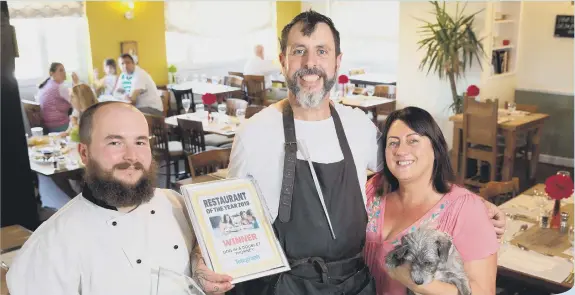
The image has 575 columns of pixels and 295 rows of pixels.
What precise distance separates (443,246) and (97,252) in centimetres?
107

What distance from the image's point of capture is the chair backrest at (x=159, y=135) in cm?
604

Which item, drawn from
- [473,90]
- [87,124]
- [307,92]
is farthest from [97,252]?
[473,90]

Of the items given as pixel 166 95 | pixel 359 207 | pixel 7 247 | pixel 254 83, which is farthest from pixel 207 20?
pixel 359 207

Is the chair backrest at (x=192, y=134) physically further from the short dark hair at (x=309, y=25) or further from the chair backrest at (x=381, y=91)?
the short dark hair at (x=309, y=25)

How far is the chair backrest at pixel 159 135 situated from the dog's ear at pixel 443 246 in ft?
15.3

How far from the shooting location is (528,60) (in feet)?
24.5

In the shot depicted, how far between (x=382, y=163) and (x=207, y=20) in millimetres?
9370

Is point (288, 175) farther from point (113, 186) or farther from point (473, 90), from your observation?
point (473, 90)

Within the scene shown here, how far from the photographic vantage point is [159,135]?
6.16 m

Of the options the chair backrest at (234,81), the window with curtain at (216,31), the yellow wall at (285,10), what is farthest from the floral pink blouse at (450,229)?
the yellow wall at (285,10)

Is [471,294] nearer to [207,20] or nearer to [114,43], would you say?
[114,43]

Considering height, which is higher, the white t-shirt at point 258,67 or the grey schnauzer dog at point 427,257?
the white t-shirt at point 258,67

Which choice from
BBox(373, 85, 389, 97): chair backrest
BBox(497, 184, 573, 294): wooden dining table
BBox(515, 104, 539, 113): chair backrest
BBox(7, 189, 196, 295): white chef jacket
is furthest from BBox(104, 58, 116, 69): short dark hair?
BBox(7, 189, 196, 295): white chef jacket

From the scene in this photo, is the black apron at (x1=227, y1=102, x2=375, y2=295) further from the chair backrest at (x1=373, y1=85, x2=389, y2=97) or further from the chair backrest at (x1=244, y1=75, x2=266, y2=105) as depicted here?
the chair backrest at (x1=244, y1=75, x2=266, y2=105)
